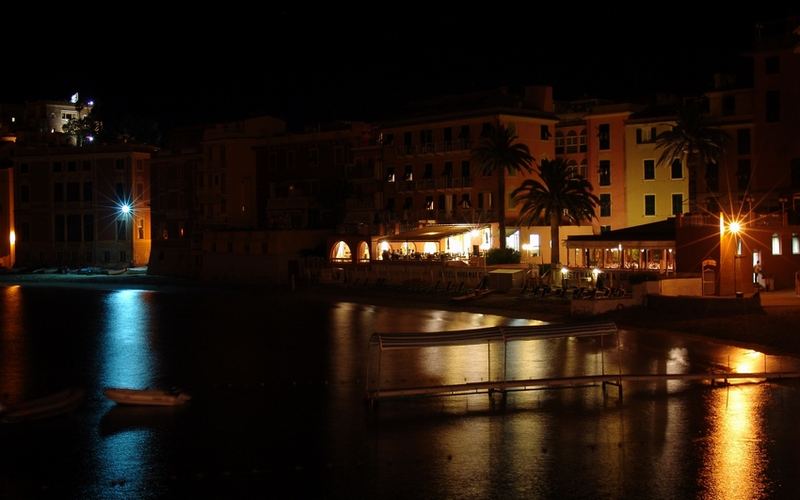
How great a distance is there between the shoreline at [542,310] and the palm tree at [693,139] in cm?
1486

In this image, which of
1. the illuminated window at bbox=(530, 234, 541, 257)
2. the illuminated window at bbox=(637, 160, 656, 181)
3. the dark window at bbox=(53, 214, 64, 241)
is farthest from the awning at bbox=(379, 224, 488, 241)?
the dark window at bbox=(53, 214, 64, 241)

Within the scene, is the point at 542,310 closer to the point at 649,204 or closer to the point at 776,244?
the point at 776,244

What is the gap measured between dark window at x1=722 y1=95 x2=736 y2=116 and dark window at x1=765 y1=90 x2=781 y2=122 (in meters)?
3.48

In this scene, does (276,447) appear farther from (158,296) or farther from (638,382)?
(158,296)

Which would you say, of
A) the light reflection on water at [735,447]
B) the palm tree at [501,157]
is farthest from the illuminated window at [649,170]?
the light reflection on water at [735,447]

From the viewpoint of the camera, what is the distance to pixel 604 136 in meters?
70.9

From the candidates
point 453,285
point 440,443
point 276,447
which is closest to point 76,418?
point 276,447

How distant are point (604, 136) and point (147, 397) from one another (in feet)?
167

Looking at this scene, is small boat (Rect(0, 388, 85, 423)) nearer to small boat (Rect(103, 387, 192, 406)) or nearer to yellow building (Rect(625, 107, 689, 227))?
small boat (Rect(103, 387, 192, 406))

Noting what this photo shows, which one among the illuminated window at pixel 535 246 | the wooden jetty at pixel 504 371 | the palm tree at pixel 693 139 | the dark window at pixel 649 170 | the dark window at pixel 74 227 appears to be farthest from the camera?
the dark window at pixel 74 227

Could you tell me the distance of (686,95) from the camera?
6719 centimetres

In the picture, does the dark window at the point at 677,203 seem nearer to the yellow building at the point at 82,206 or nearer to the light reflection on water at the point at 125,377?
the light reflection on water at the point at 125,377

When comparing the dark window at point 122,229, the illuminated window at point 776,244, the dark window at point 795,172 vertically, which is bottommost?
the illuminated window at point 776,244

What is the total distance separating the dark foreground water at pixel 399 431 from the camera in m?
18.3
